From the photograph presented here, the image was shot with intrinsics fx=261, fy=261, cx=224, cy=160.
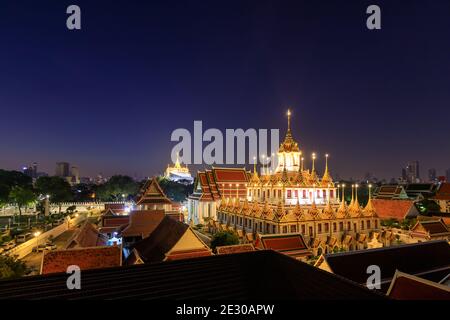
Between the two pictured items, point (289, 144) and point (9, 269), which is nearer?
point (9, 269)

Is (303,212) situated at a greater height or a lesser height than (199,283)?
lesser

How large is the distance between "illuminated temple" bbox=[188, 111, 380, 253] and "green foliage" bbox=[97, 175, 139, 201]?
34.5 metres

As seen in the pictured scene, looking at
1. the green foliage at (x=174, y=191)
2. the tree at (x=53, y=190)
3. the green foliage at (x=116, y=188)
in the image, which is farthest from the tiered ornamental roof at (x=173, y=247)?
the green foliage at (x=116, y=188)

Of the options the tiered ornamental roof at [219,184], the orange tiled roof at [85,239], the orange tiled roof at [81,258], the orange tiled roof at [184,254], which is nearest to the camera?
the orange tiled roof at [81,258]

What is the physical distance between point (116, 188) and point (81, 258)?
6267cm

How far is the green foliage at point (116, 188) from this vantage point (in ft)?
242

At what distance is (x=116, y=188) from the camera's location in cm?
7400

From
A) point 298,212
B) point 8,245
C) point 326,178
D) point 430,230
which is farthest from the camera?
point 326,178

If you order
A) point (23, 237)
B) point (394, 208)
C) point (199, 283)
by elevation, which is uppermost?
point (199, 283)

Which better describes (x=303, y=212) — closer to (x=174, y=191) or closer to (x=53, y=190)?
(x=53, y=190)

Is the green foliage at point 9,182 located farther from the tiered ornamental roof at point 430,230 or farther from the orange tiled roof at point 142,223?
the tiered ornamental roof at point 430,230

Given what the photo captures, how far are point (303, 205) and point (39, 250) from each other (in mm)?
31331

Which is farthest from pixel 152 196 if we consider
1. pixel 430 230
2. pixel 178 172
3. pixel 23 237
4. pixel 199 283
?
pixel 178 172

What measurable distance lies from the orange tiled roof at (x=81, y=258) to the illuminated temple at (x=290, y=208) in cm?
1620
